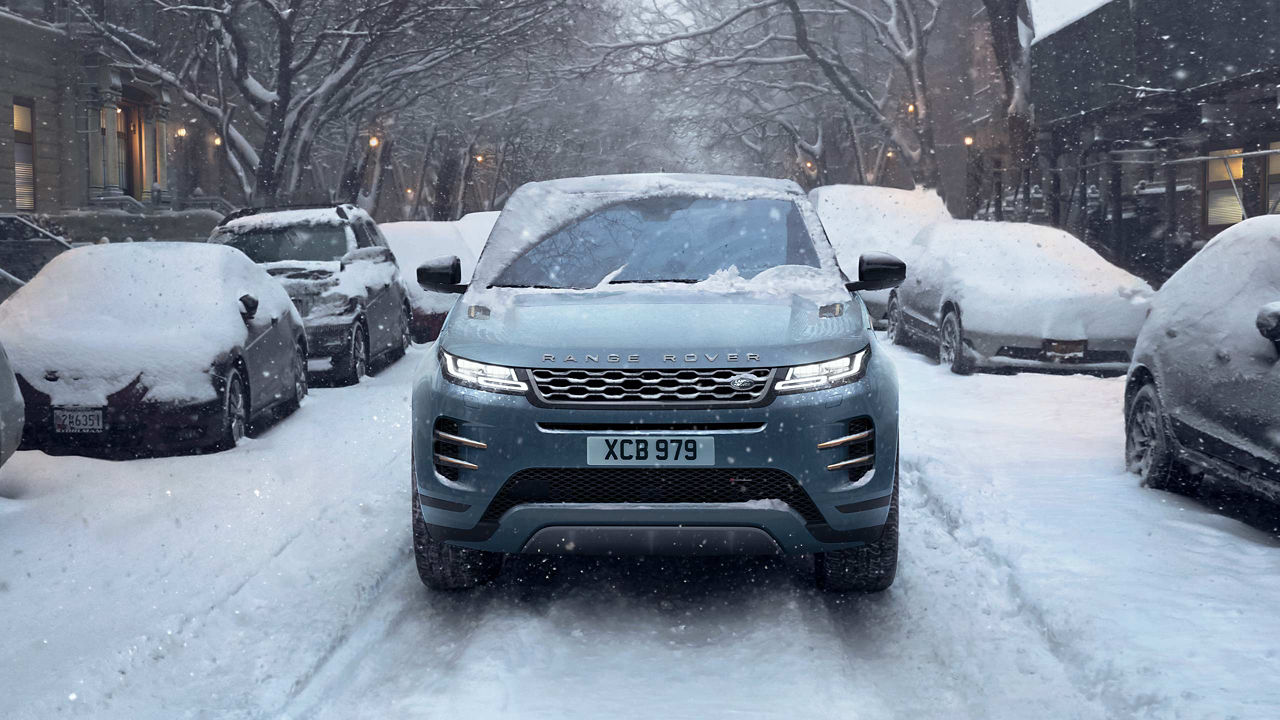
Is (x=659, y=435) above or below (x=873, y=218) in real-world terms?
below

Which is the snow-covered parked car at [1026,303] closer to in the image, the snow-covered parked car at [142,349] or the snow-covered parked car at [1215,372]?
the snow-covered parked car at [1215,372]

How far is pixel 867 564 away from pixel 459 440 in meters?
1.70

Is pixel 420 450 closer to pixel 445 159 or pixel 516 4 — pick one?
pixel 516 4

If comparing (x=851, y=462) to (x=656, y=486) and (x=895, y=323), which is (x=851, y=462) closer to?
(x=656, y=486)

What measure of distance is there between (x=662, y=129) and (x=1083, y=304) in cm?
4898

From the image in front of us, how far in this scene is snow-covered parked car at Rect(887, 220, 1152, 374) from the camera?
40.3ft

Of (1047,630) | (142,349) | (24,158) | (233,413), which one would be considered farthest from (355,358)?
(24,158)

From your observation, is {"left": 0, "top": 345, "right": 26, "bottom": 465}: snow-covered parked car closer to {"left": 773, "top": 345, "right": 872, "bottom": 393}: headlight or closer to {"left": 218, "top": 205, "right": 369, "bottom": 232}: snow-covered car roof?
{"left": 773, "top": 345, "right": 872, "bottom": 393}: headlight

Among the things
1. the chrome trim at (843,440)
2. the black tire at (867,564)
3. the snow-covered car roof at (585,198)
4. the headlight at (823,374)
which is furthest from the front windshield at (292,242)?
the chrome trim at (843,440)

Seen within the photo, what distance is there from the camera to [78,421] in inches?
313

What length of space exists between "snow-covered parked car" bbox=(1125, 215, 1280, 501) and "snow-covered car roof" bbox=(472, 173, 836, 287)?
7.22 feet

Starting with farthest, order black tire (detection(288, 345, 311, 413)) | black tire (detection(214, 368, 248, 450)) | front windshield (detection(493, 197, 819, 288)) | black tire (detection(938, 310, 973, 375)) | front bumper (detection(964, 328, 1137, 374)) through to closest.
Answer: black tire (detection(938, 310, 973, 375)), front bumper (detection(964, 328, 1137, 374)), black tire (detection(288, 345, 311, 413)), black tire (detection(214, 368, 248, 450)), front windshield (detection(493, 197, 819, 288))

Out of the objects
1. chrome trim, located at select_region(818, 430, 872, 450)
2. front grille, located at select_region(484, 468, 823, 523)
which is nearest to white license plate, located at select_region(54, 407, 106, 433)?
front grille, located at select_region(484, 468, 823, 523)

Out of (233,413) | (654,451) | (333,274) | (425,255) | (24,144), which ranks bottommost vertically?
(233,413)
